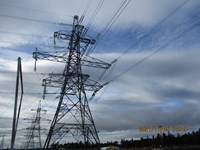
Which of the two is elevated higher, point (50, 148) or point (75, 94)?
point (75, 94)

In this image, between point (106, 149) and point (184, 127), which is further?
point (184, 127)

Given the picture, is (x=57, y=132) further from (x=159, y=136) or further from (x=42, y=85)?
(x=159, y=136)

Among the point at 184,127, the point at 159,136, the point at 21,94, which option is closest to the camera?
the point at 21,94

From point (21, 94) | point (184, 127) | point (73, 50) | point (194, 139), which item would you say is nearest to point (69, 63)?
point (73, 50)

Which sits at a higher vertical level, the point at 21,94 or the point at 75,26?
the point at 75,26

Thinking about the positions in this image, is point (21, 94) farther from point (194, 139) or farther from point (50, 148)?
point (194, 139)

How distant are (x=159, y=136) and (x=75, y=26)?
437 feet

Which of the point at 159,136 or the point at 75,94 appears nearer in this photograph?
the point at 75,94

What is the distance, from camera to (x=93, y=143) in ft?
107

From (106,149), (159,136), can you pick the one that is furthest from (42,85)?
(159,136)

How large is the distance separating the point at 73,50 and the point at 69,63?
5.71 feet

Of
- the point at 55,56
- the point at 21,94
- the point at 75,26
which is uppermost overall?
the point at 75,26

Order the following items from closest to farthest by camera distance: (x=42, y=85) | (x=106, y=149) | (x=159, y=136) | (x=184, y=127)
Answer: (x=42, y=85)
(x=106, y=149)
(x=184, y=127)
(x=159, y=136)

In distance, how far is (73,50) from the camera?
1320 inches
